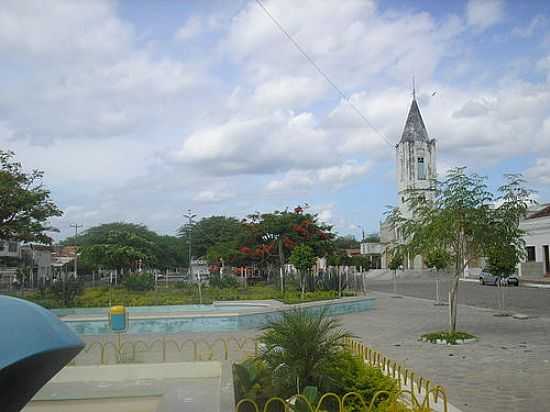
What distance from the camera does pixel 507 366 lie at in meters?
10.1

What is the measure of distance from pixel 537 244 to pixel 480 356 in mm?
38977

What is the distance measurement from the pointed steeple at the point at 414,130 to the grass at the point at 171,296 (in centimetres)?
4128

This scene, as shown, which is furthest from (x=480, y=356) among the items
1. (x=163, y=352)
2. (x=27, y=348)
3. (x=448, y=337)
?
(x=27, y=348)

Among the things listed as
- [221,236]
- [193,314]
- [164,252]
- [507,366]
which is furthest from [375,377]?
[164,252]

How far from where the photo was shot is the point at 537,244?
46.7m

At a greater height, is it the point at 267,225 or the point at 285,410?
the point at 267,225

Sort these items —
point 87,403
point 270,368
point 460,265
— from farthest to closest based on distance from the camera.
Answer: point 460,265
point 87,403
point 270,368

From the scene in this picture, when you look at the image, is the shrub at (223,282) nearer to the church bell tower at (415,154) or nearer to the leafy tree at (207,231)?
the leafy tree at (207,231)

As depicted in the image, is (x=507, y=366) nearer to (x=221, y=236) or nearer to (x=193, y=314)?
(x=193, y=314)

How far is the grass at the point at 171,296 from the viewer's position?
22781mm

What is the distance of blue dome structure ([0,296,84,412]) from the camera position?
313 cm

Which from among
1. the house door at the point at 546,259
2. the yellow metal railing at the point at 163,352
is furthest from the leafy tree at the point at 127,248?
the house door at the point at 546,259

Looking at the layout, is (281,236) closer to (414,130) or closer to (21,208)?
(21,208)

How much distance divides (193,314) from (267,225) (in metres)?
19.3
